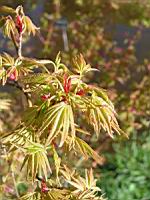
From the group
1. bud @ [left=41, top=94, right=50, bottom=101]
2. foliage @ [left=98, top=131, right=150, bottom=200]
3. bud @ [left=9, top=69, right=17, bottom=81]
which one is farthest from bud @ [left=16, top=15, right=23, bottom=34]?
foliage @ [left=98, top=131, right=150, bottom=200]

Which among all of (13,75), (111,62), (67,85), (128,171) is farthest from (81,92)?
(111,62)

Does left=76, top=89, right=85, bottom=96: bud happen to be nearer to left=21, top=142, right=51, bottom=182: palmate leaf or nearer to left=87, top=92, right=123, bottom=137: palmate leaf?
left=87, top=92, right=123, bottom=137: palmate leaf

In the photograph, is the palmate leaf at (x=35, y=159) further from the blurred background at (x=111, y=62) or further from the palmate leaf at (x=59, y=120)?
the blurred background at (x=111, y=62)

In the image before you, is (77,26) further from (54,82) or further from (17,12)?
(54,82)

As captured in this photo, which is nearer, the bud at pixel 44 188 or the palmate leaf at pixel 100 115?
the palmate leaf at pixel 100 115

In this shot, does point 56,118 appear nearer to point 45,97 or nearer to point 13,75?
point 45,97

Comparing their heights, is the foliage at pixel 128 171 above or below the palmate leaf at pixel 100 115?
below

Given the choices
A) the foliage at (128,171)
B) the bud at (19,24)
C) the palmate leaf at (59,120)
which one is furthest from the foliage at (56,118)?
the foliage at (128,171)
